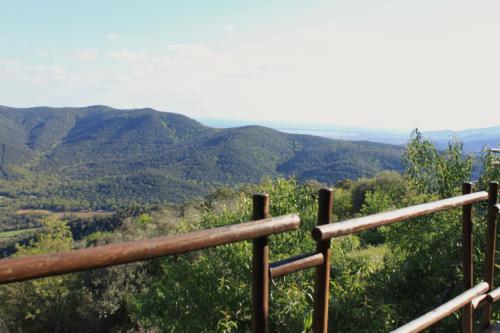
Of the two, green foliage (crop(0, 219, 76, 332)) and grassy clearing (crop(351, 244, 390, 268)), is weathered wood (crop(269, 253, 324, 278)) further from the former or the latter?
green foliage (crop(0, 219, 76, 332))

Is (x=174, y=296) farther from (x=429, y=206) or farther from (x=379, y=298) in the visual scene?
(x=429, y=206)

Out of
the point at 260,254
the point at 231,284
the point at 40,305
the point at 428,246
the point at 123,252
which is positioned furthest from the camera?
the point at 40,305

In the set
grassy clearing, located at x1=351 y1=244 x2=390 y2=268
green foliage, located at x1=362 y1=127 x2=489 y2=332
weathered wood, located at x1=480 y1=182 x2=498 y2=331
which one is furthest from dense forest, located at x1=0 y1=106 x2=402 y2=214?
weathered wood, located at x1=480 y1=182 x2=498 y2=331

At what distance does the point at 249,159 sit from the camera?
166000 mm

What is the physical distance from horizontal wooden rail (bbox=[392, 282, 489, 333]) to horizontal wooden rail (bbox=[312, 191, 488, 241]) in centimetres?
68

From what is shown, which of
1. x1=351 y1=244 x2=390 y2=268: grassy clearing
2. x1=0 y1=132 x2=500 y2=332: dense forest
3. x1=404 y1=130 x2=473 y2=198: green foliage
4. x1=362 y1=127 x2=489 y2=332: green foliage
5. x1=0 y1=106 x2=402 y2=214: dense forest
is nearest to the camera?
x1=0 y1=132 x2=500 y2=332: dense forest

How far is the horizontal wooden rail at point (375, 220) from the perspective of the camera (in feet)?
7.27

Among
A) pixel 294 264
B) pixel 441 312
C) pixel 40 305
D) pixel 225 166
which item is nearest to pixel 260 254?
pixel 294 264

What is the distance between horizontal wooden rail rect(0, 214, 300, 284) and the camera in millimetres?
1374

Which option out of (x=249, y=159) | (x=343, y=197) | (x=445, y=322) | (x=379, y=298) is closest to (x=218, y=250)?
(x=379, y=298)

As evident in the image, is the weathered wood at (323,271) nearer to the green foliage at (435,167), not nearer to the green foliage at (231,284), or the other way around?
the green foliage at (231,284)

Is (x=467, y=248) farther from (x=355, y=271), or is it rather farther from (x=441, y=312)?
(x=355, y=271)

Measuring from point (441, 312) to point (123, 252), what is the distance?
2.40 meters

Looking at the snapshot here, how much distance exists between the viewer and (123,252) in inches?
61.7
